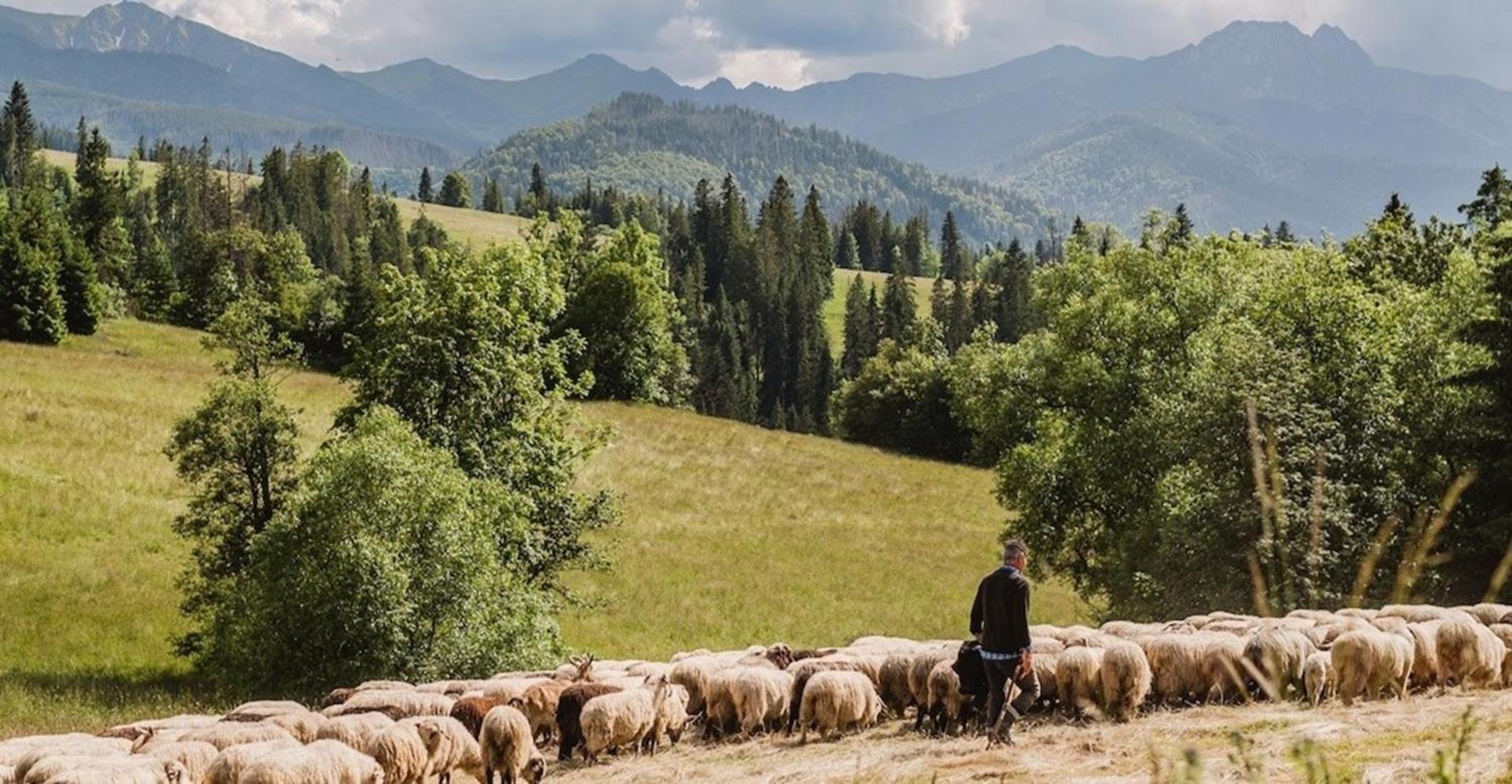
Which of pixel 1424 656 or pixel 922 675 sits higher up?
pixel 1424 656

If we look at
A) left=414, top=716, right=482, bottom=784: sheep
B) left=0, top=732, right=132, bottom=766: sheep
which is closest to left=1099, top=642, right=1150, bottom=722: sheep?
left=414, top=716, right=482, bottom=784: sheep

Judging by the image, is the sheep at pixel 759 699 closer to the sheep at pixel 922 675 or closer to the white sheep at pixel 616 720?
the white sheep at pixel 616 720

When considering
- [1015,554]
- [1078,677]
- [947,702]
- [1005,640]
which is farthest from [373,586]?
[1015,554]

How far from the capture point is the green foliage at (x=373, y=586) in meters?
26.8

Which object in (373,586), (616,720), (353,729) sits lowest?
(373,586)

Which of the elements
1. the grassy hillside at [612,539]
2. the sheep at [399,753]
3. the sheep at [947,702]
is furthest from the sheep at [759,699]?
the grassy hillside at [612,539]

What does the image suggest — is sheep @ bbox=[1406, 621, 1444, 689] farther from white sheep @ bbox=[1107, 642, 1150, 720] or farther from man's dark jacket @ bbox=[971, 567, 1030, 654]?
man's dark jacket @ bbox=[971, 567, 1030, 654]

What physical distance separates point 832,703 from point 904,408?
88530 mm

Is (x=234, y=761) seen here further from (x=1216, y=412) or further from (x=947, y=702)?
(x=1216, y=412)

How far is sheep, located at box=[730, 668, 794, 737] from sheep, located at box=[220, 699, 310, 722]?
5858mm

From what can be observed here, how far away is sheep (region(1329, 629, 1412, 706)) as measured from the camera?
17.2 meters

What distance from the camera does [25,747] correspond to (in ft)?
50.6

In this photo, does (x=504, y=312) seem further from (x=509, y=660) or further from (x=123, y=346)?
(x=123, y=346)

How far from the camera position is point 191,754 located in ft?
49.2
